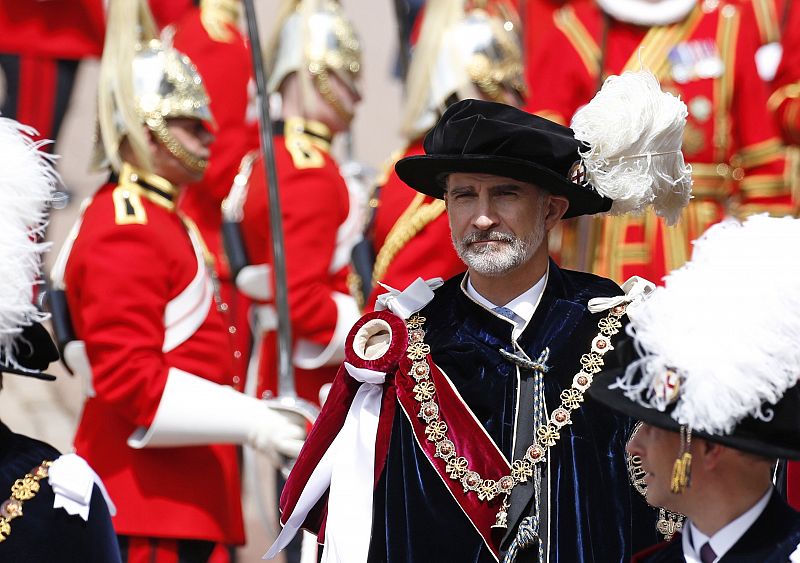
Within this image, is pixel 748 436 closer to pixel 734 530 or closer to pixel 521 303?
pixel 734 530

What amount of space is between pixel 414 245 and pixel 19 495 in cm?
213

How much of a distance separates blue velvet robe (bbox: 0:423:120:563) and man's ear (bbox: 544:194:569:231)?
1243mm

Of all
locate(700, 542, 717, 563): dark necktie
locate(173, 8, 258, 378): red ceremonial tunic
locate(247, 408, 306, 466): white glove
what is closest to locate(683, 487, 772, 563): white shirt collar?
locate(700, 542, 717, 563): dark necktie

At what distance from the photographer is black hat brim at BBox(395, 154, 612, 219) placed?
3.86 meters

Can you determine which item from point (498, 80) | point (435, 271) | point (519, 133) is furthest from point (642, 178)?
point (498, 80)

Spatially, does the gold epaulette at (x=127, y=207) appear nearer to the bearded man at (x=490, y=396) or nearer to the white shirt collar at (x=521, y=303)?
the bearded man at (x=490, y=396)

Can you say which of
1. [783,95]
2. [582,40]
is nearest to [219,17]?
[582,40]

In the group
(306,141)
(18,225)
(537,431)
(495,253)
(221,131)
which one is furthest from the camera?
(221,131)

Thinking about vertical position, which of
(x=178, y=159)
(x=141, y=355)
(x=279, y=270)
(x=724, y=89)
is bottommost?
(x=141, y=355)

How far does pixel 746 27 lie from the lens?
6.82m

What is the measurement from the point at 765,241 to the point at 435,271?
8.29 ft

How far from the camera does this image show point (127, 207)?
17.3 feet

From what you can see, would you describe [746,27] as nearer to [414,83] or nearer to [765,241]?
[414,83]

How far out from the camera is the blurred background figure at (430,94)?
5668 mm
